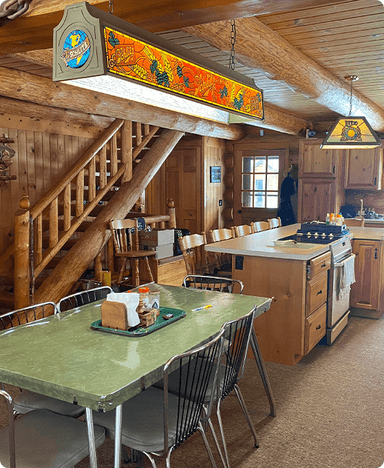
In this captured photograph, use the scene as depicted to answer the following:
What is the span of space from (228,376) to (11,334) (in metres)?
1.21

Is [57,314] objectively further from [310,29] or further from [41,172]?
[41,172]

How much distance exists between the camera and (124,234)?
627 cm

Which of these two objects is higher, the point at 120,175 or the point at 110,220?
the point at 120,175

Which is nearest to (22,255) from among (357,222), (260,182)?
(357,222)

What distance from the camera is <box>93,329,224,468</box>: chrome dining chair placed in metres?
2.12

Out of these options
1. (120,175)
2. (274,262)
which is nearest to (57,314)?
(274,262)

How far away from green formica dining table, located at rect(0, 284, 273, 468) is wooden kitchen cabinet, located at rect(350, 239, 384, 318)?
2947 millimetres

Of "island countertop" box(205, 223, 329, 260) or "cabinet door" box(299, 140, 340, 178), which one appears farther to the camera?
→ "cabinet door" box(299, 140, 340, 178)

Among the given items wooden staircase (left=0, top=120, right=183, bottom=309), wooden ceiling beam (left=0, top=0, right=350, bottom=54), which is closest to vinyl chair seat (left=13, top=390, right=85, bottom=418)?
wooden ceiling beam (left=0, top=0, right=350, bottom=54)

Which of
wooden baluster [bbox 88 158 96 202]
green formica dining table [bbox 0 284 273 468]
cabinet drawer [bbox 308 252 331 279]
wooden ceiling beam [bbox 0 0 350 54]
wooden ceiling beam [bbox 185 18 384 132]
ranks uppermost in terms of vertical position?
wooden ceiling beam [bbox 185 18 384 132]

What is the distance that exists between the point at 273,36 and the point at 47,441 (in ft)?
10.8

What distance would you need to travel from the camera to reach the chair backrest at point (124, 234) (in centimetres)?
604

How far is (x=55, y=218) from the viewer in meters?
5.46

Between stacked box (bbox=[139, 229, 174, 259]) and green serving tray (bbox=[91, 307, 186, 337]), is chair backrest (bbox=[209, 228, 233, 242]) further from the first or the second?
green serving tray (bbox=[91, 307, 186, 337])
